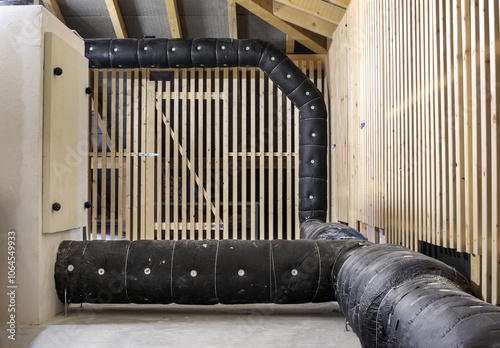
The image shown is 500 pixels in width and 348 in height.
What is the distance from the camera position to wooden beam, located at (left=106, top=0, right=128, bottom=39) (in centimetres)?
584

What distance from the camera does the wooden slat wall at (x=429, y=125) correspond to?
2061 mm

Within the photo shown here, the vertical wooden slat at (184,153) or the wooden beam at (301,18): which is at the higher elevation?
the wooden beam at (301,18)

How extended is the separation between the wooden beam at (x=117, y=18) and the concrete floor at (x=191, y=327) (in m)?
4.01

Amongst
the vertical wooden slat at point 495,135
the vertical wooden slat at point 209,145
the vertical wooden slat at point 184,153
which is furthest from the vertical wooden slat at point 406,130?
the vertical wooden slat at point 184,153

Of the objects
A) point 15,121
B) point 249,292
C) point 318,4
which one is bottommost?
point 249,292

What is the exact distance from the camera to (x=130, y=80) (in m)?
6.81

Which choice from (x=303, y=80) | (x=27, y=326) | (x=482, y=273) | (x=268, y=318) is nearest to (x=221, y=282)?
(x=268, y=318)

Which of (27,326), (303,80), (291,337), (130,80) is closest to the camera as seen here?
(291,337)

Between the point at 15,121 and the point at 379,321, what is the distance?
103 inches

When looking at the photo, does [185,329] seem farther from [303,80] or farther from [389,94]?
[303,80]

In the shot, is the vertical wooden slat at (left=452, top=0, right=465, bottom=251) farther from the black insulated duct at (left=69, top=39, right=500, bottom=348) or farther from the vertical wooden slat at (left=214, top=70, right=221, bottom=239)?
the vertical wooden slat at (left=214, top=70, right=221, bottom=239)

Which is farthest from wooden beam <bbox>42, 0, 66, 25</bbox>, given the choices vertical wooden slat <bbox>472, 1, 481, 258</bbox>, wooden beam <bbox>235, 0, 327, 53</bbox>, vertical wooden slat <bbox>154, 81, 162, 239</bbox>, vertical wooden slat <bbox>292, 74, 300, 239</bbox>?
vertical wooden slat <bbox>472, 1, 481, 258</bbox>

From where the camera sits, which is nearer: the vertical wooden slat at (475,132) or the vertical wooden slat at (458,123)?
the vertical wooden slat at (475,132)

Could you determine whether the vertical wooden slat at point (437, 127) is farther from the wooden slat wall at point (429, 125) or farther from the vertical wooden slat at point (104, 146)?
the vertical wooden slat at point (104, 146)
